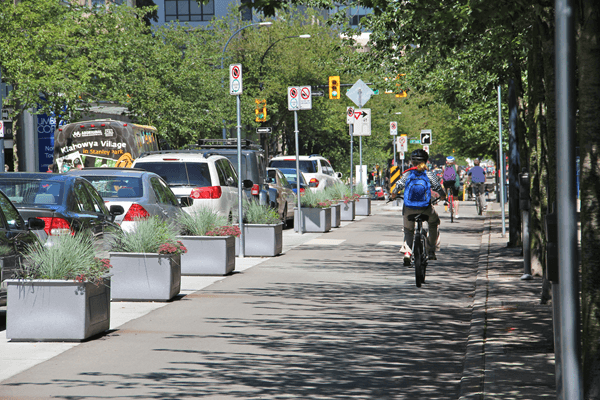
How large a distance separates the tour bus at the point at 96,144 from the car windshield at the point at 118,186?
1286 cm

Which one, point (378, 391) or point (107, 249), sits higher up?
Answer: point (107, 249)

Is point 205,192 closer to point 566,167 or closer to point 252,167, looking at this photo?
point 252,167

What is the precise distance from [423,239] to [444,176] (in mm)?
16383

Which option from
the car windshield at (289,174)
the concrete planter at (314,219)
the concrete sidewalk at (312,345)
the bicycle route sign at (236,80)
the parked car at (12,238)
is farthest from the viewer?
the car windshield at (289,174)

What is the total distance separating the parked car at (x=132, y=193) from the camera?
44.0 feet

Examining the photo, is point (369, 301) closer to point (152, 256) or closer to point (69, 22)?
point (152, 256)

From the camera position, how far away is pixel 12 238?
946 centimetres

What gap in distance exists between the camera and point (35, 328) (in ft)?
28.0

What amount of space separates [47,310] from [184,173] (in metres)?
8.78

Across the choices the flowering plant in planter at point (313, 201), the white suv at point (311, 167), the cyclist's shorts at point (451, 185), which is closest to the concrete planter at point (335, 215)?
the flowering plant in planter at point (313, 201)

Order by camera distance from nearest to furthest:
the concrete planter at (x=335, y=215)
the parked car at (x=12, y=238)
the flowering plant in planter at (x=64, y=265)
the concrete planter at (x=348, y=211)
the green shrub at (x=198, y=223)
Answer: the flowering plant in planter at (x=64, y=265), the parked car at (x=12, y=238), the green shrub at (x=198, y=223), the concrete planter at (x=335, y=215), the concrete planter at (x=348, y=211)

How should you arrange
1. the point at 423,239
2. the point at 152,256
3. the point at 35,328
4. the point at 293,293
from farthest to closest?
the point at 423,239, the point at 293,293, the point at 152,256, the point at 35,328

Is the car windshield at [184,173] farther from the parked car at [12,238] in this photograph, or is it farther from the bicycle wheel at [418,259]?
the parked car at [12,238]

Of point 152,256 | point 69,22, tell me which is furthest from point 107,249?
point 69,22
